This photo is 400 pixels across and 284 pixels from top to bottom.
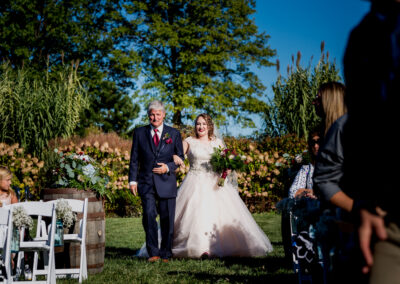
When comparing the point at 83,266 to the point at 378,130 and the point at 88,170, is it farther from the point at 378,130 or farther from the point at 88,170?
the point at 378,130

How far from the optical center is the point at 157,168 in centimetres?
675

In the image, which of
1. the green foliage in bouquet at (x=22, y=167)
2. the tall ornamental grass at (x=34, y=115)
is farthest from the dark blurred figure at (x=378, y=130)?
the tall ornamental grass at (x=34, y=115)

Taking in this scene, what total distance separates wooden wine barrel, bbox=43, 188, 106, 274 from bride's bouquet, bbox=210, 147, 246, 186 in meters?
2.25

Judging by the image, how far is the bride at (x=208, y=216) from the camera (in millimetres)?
7117

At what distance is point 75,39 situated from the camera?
2725 centimetres

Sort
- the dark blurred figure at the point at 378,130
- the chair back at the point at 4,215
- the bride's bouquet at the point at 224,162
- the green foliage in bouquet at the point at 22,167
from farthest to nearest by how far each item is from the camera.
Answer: the green foliage in bouquet at the point at 22,167
the bride's bouquet at the point at 224,162
the chair back at the point at 4,215
the dark blurred figure at the point at 378,130

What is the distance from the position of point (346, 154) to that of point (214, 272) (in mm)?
4337

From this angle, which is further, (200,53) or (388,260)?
(200,53)

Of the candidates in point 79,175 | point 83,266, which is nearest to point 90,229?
point 83,266

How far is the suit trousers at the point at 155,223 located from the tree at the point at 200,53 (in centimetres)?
1742

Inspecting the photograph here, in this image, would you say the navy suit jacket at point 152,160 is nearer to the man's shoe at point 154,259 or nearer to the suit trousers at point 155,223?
the suit trousers at point 155,223

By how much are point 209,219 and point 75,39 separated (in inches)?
892

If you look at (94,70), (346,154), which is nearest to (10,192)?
(346,154)

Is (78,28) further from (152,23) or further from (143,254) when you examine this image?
(143,254)
